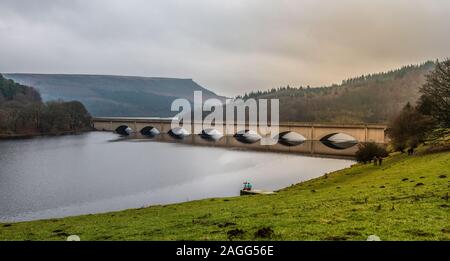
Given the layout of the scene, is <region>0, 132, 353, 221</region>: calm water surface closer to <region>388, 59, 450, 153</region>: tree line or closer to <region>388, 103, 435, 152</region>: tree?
<region>388, 103, 435, 152</region>: tree

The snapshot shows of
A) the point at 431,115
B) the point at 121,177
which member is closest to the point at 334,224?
the point at 431,115

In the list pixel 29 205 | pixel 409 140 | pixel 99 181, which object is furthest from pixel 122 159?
pixel 409 140

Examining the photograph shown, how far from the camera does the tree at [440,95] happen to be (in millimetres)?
64562

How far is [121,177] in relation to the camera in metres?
88.0

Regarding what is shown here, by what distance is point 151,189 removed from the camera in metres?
74.9

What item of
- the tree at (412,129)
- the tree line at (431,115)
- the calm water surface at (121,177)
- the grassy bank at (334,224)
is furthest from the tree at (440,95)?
the grassy bank at (334,224)

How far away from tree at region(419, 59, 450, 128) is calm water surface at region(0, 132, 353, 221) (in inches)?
1099

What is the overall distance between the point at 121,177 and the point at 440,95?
203 feet

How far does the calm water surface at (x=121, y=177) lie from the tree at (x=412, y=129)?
18.7 m

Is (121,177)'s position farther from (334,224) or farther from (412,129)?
(334,224)

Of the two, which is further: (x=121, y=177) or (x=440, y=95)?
(x=121, y=177)
